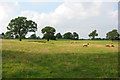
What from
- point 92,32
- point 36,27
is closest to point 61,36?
point 92,32

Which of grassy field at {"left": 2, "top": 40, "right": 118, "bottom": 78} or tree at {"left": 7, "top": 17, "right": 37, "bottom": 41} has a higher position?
tree at {"left": 7, "top": 17, "right": 37, "bottom": 41}

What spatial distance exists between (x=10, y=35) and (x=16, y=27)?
6.46 m

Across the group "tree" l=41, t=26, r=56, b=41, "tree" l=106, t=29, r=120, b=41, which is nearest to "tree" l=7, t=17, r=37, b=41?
"tree" l=41, t=26, r=56, b=41

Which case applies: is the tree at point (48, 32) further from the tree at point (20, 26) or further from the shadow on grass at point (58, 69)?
the shadow on grass at point (58, 69)

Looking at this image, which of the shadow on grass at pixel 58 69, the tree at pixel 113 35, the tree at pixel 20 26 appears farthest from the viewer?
the tree at pixel 113 35

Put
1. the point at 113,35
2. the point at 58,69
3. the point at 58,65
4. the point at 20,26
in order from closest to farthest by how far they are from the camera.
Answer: the point at 58,69
the point at 58,65
the point at 20,26
the point at 113,35

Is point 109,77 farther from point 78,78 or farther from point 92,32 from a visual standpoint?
point 92,32

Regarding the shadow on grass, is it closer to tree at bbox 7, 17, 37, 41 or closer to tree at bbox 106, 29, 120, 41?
tree at bbox 7, 17, 37, 41

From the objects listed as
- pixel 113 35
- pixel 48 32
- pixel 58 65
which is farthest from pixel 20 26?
pixel 113 35

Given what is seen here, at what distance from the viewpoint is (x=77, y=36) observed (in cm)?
15925

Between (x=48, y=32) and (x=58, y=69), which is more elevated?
(x=48, y=32)

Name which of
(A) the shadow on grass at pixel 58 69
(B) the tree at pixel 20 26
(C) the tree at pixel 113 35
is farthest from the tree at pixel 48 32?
(A) the shadow on grass at pixel 58 69

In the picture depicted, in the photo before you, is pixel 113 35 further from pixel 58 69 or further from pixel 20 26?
pixel 58 69

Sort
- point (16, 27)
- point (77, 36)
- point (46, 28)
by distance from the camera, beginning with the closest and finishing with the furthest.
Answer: point (16, 27)
point (46, 28)
point (77, 36)
